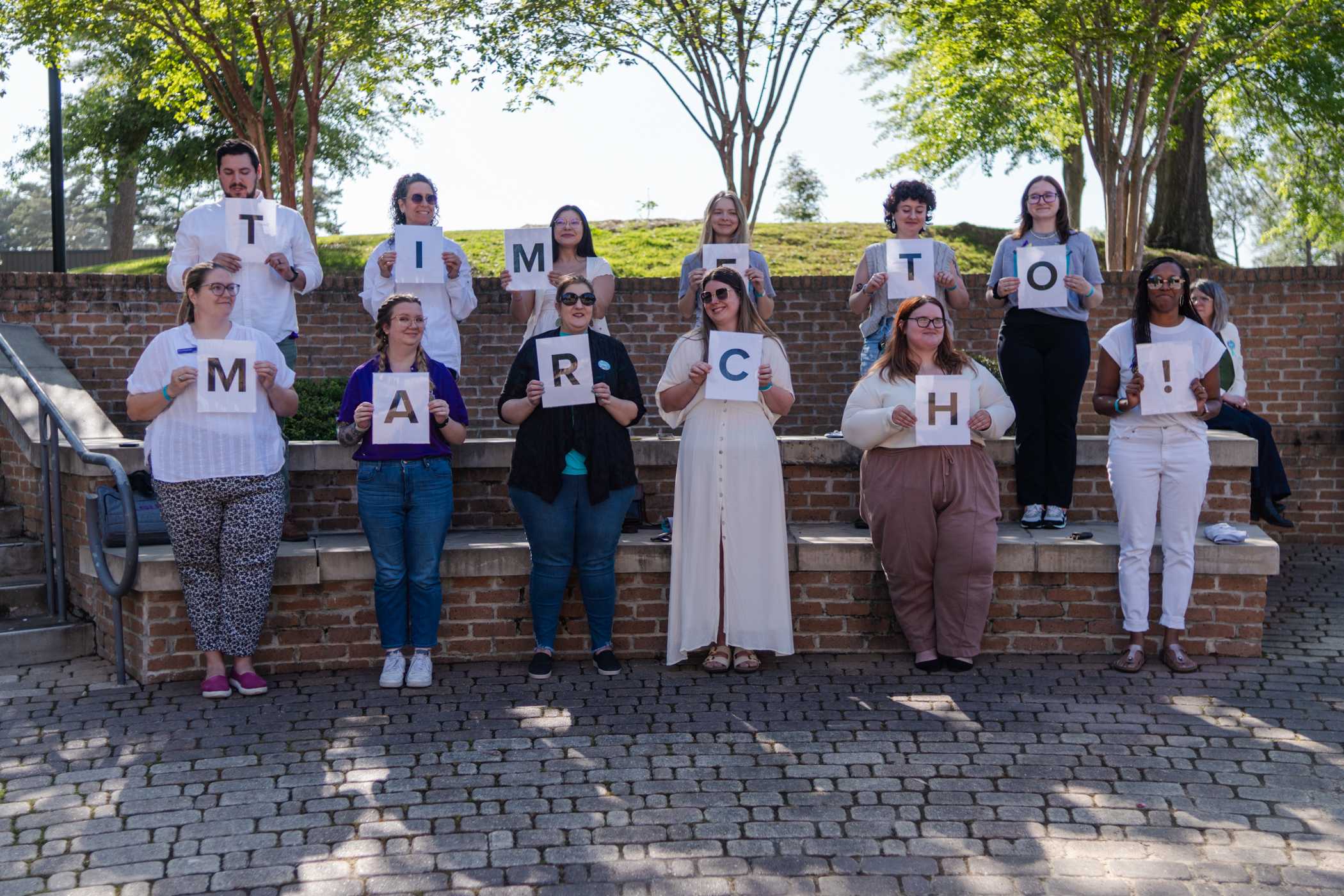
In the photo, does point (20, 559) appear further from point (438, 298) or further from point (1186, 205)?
point (1186, 205)

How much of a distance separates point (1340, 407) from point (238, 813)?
10268 millimetres

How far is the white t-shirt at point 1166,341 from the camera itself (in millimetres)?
6930

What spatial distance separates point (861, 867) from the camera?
4.48 m

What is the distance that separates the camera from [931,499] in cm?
686

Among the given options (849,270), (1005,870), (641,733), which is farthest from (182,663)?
(849,270)

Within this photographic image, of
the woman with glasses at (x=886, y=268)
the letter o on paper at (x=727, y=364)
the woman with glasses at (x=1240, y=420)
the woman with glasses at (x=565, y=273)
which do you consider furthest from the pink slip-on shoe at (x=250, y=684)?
the woman with glasses at (x=1240, y=420)

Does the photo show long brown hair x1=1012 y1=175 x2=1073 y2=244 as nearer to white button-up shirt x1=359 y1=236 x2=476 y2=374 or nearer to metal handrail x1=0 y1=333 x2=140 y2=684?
white button-up shirt x1=359 y1=236 x2=476 y2=374

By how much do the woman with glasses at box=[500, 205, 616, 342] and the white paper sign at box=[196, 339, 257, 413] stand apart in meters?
1.61

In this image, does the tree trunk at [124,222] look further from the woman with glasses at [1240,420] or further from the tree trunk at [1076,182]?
the woman with glasses at [1240,420]

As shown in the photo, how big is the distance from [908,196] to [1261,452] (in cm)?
300

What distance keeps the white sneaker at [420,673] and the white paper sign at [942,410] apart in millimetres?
2690

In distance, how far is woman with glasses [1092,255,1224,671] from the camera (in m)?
6.91

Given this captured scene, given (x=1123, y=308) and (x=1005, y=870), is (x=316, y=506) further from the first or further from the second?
(x=1123, y=308)

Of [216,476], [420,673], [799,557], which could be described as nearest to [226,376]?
[216,476]
